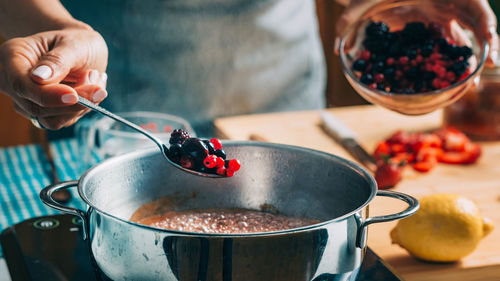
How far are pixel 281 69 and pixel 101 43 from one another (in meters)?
0.68

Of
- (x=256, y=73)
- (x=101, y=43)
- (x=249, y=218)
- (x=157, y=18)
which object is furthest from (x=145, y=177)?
(x=256, y=73)

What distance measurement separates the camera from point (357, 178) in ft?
2.16

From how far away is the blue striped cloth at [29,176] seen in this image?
3.21ft

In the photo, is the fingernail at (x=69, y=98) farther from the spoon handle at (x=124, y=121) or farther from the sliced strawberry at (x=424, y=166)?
the sliced strawberry at (x=424, y=166)

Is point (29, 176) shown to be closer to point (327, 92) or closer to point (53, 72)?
point (53, 72)

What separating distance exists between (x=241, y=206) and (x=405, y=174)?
475 millimetres

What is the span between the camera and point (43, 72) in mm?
693

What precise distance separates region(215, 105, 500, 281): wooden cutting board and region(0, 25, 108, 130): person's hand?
1.47 feet

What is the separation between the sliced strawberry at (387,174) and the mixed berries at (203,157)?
1.48 ft

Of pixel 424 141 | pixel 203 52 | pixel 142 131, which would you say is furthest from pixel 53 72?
pixel 424 141

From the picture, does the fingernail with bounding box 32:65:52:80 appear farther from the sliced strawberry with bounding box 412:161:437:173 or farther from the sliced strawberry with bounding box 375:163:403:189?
the sliced strawberry with bounding box 412:161:437:173

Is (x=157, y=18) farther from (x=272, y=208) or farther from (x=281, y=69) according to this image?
(x=272, y=208)

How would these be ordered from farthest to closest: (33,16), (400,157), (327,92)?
(327,92) < (400,157) < (33,16)

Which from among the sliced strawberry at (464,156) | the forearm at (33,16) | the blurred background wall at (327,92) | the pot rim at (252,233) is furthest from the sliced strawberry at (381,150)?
the blurred background wall at (327,92)
